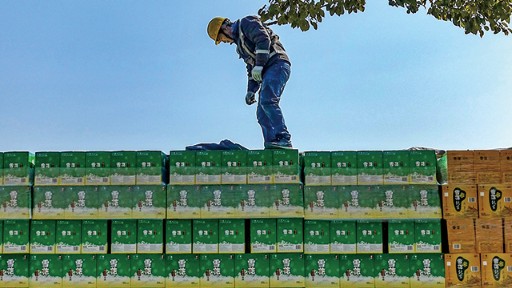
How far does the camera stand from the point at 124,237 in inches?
253

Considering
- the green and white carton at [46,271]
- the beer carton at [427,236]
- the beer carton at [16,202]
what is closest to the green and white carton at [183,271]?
the green and white carton at [46,271]

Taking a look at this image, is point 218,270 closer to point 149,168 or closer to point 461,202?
point 149,168

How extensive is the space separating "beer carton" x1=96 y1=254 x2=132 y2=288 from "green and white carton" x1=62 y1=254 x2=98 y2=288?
Answer: 0.06 metres

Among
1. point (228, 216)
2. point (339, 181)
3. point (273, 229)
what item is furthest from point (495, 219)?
point (228, 216)

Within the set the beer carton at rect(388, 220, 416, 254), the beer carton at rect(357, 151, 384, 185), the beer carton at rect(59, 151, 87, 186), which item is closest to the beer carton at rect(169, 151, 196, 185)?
the beer carton at rect(59, 151, 87, 186)

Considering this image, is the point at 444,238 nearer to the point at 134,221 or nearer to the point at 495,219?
the point at 495,219

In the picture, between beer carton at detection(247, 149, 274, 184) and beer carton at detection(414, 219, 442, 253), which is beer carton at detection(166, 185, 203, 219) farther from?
beer carton at detection(414, 219, 442, 253)

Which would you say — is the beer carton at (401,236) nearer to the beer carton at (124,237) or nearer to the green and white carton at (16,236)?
the beer carton at (124,237)

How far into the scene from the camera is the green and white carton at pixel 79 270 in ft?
21.0

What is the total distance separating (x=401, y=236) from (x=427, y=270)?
1.46 ft

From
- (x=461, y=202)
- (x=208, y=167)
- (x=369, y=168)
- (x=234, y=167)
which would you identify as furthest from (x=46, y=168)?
(x=461, y=202)

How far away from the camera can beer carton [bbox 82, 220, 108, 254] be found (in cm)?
642

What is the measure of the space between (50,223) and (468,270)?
447 cm

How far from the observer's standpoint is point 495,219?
252 inches
